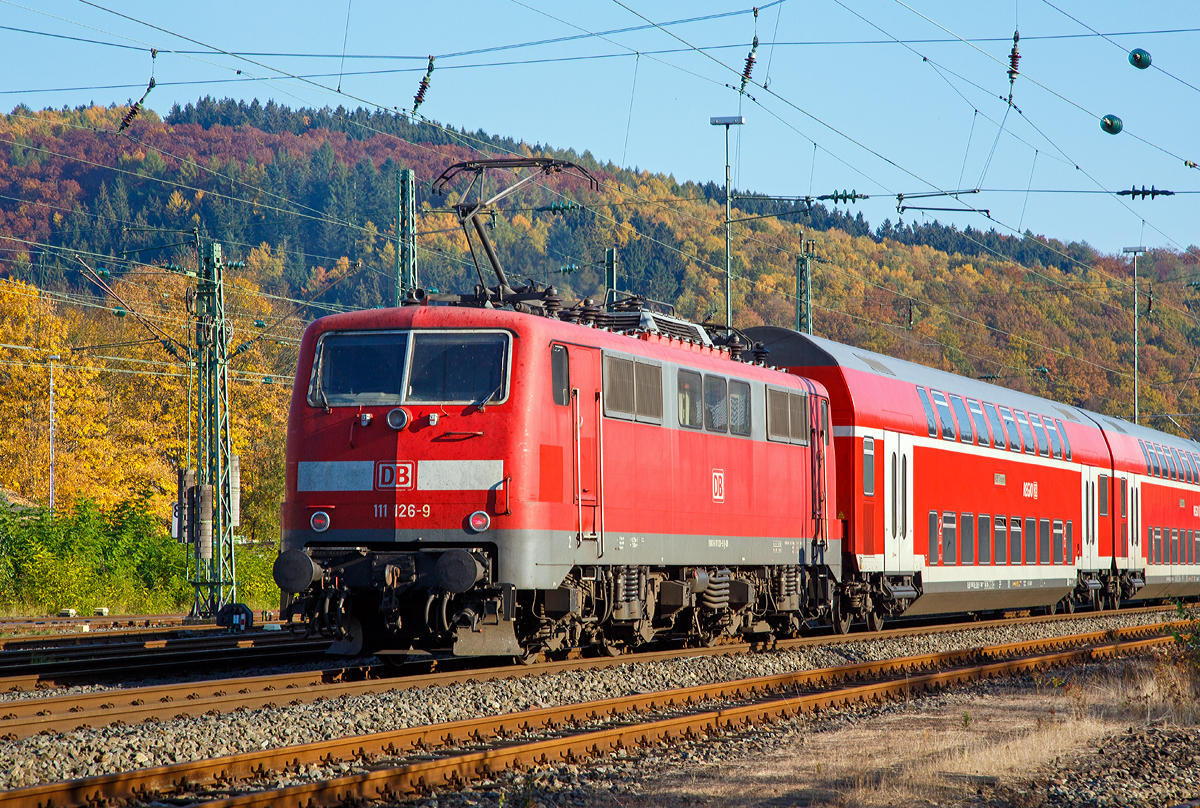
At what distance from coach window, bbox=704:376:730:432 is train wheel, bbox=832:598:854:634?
5.05m

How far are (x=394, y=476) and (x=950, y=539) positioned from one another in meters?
13.4

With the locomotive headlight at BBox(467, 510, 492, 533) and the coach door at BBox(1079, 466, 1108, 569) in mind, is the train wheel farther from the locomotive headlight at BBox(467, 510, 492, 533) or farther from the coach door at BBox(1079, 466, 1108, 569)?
the coach door at BBox(1079, 466, 1108, 569)

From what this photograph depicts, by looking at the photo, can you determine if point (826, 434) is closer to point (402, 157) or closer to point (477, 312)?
point (477, 312)

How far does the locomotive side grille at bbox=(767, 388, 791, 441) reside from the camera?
706 inches

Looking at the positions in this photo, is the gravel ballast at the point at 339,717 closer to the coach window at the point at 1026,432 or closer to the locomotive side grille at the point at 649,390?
the locomotive side grille at the point at 649,390

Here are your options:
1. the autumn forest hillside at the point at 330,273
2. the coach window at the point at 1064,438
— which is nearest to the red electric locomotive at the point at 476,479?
the coach window at the point at 1064,438

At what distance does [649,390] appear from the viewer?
15.4 m

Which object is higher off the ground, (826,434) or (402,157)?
(402,157)

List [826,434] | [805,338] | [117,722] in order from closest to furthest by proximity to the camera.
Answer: [117,722], [826,434], [805,338]

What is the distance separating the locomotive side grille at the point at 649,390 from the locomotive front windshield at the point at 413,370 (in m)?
2.33

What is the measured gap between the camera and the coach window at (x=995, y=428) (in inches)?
992

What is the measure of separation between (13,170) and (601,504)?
124 meters

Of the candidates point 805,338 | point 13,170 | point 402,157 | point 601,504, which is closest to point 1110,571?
point 805,338

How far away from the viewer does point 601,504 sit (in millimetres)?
14297
